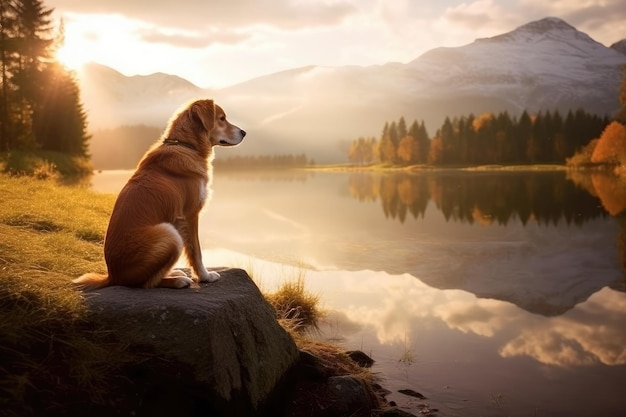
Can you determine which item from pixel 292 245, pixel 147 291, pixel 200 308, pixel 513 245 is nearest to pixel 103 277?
pixel 147 291

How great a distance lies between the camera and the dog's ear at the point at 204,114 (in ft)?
23.5

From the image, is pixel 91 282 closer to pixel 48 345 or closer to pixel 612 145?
pixel 48 345

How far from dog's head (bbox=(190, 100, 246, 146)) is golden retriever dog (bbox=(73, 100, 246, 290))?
0.6 inches

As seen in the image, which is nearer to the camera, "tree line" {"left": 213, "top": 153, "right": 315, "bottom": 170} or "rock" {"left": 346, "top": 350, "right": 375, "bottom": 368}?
"rock" {"left": 346, "top": 350, "right": 375, "bottom": 368}

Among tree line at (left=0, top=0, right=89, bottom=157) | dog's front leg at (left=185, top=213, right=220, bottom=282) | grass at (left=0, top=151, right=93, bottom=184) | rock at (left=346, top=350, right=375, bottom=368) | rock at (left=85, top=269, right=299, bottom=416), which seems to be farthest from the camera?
tree line at (left=0, top=0, right=89, bottom=157)

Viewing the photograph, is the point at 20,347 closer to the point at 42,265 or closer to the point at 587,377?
the point at 42,265

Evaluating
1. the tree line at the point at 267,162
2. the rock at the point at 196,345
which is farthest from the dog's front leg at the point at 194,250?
the tree line at the point at 267,162

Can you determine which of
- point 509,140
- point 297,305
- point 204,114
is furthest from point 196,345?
point 509,140

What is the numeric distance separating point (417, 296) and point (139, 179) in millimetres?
7442

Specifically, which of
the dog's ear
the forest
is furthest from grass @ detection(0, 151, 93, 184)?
the forest

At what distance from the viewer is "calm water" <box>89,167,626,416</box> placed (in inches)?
280

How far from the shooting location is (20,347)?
4.38 metres

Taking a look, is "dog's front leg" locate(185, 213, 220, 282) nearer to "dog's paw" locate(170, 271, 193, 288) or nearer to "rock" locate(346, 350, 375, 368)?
"dog's paw" locate(170, 271, 193, 288)

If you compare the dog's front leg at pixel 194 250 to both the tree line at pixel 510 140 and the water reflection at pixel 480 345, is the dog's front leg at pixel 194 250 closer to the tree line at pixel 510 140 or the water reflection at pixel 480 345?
the water reflection at pixel 480 345
